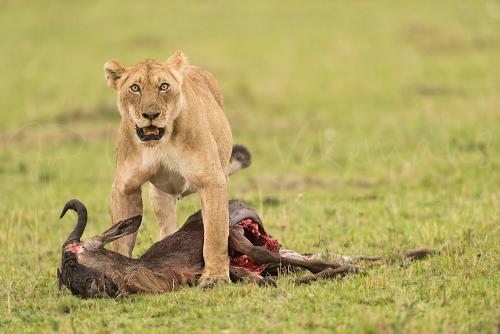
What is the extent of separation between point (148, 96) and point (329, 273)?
1732mm

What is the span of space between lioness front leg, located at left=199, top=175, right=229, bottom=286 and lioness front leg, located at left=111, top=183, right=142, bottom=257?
0.59 meters

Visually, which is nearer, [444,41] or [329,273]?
[329,273]

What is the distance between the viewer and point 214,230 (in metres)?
6.92

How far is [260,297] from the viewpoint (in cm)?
638

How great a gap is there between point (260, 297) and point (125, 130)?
5.38ft

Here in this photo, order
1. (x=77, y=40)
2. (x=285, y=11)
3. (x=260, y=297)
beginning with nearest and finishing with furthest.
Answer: (x=260, y=297) < (x=77, y=40) < (x=285, y=11)

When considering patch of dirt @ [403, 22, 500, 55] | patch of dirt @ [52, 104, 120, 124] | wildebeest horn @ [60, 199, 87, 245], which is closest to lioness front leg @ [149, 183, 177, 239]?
wildebeest horn @ [60, 199, 87, 245]

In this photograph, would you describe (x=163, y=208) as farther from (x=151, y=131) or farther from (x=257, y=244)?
(x=151, y=131)

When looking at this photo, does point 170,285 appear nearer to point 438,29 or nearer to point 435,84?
point 435,84

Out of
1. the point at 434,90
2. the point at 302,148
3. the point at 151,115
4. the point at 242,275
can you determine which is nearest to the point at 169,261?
the point at 242,275

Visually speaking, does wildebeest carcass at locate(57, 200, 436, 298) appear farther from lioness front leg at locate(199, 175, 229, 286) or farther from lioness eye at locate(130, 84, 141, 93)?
lioness eye at locate(130, 84, 141, 93)

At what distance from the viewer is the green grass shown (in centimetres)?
619

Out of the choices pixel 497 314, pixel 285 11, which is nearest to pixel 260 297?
pixel 497 314

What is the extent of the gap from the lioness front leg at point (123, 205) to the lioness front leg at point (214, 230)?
592 millimetres
